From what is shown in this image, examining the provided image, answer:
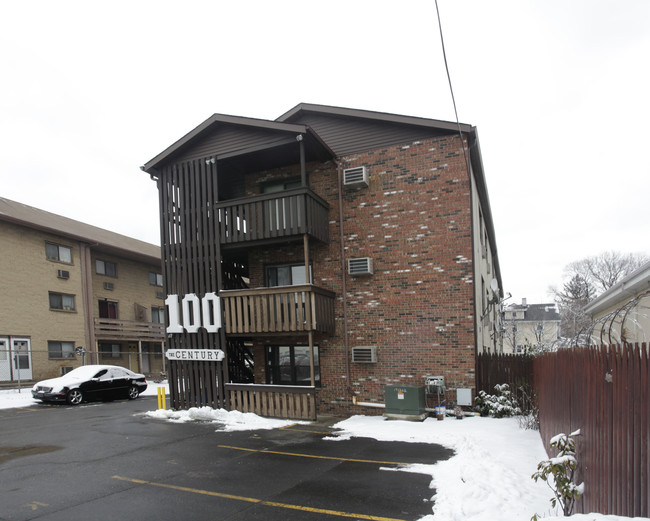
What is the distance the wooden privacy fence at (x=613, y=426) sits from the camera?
3332 millimetres

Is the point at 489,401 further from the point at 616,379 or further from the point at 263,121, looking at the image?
the point at 263,121

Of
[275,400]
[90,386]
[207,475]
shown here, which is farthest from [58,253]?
[207,475]

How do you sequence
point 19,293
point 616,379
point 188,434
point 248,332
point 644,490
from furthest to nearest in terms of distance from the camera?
point 19,293, point 248,332, point 188,434, point 616,379, point 644,490

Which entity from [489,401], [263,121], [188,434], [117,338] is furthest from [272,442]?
[117,338]

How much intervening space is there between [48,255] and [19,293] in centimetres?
259

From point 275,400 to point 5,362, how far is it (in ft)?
51.0

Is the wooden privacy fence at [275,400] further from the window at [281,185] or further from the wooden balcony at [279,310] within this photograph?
the window at [281,185]

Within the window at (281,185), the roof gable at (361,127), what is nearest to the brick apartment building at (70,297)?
the window at (281,185)

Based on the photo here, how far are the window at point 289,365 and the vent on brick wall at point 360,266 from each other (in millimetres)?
2673

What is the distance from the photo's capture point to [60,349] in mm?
23594

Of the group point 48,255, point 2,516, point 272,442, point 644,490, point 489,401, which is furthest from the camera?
point 48,255

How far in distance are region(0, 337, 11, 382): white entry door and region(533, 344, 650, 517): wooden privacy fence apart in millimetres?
23294

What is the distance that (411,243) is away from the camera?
12.9 meters

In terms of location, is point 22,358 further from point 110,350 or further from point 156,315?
point 156,315
